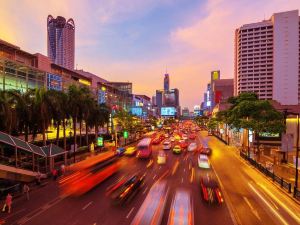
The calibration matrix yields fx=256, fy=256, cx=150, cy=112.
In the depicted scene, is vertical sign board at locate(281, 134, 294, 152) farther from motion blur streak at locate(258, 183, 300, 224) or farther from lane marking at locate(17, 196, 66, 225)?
lane marking at locate(17, 196, 66, 225)

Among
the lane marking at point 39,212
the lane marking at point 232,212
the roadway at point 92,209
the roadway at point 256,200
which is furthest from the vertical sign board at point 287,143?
the lane marking at point 39,212

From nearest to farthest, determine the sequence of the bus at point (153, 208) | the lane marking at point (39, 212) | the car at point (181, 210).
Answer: the car at point (181, 210) < the bus at point (153, 208) < the lane marking at point (39, 212)

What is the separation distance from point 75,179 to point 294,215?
24633 millimetres

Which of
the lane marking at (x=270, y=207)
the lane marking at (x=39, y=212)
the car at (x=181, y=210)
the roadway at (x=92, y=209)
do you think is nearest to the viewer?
the car at (x=181, y=210)

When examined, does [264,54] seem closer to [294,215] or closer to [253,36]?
[253,36]

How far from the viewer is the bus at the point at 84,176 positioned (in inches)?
Result: 1115

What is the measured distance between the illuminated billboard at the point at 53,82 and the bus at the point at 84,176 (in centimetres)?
5287

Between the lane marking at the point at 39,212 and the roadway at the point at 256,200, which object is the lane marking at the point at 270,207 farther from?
the lane marking at the point at 39,212

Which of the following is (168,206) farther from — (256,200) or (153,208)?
(256,200)

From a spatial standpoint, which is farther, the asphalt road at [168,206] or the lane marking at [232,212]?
the asphalt road at [168,206]

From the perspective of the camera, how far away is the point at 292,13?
178m

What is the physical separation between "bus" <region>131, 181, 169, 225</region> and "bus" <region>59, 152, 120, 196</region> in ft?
25.2

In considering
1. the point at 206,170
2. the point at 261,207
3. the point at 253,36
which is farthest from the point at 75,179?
the point at 253,36

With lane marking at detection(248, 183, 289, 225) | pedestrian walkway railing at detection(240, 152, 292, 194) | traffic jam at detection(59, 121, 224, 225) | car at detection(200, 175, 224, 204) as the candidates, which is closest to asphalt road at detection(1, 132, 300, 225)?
lane marking at detection(248, 183, 289, 225)
